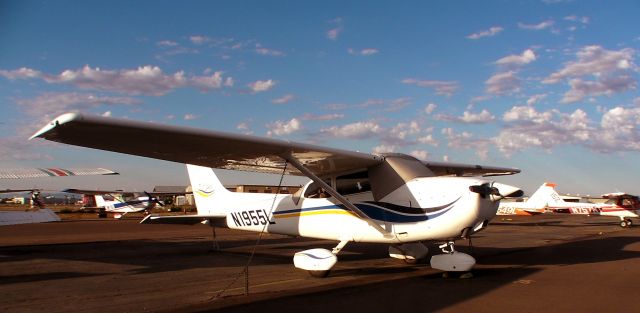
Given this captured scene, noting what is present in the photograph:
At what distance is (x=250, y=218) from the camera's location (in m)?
11.2

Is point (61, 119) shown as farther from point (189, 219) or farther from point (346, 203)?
point (189, 219)

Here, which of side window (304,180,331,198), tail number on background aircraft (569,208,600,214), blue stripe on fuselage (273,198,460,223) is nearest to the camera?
blue stripe on fuselage (273,198,460,223)

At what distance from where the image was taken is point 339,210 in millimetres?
9195

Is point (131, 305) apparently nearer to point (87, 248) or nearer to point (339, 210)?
point (339, 210)

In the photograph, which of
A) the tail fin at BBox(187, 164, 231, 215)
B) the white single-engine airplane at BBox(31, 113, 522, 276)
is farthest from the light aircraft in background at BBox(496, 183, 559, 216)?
the tail fin at BBox(187, 164, 231, 215)

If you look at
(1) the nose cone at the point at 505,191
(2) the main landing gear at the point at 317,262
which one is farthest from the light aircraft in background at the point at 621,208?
(2) the main landing gear at the point at 317,262

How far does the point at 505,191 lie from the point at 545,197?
28095 mm

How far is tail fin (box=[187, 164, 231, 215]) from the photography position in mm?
12195

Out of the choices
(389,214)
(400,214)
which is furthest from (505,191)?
(389,214)

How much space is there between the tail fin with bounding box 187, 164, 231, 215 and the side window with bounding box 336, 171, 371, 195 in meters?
3.97

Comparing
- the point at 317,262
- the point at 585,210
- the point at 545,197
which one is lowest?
the point at 585,210

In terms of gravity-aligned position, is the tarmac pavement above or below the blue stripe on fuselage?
below

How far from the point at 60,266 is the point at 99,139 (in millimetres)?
5264

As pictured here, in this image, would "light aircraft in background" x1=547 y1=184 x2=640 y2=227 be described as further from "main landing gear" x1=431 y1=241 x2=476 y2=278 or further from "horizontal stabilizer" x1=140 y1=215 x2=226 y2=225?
"horizontal stabilizer" x1=140 y1=215 x2=226 y2=225
